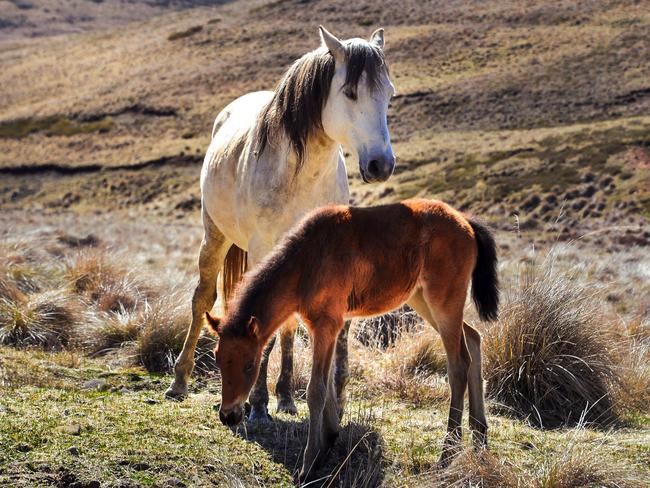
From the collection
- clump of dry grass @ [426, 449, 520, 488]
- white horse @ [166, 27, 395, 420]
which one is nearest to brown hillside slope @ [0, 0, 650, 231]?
white horse @ [166, 27, 395, 420]

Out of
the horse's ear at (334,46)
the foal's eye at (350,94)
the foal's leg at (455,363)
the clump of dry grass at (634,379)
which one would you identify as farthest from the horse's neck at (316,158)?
the clump of dry grass at (634,379)

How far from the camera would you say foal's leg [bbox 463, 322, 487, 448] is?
570cm

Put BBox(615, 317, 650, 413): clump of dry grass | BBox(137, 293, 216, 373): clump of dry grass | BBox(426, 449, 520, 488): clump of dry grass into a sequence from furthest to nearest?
BBox(137, 293, 216, 373): clump of dry grass
BBox(615, 317, 650, 413): clump of dry grass
BBox(426, 449, 520, 488): clump of dry grass

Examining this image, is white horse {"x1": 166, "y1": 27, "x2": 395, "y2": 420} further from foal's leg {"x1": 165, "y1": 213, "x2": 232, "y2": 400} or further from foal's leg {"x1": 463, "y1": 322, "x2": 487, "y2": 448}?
foal's leg {"x1": 463, "y1": 322, "x2": 487, "y2": 448}

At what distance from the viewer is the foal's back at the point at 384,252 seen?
17.3ft

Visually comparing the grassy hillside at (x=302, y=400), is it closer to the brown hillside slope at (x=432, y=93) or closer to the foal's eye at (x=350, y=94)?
the foal's eye at (x=350, y=94)

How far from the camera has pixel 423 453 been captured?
18.3 feet

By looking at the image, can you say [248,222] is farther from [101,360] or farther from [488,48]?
[488,48]

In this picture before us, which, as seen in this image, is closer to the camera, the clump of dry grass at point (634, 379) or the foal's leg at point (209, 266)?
the clump of dry grass at point (634, 379)

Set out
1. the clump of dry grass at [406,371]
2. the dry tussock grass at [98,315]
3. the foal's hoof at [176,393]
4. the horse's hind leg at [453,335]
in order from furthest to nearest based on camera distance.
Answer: the dry tussock grass at [98,315]
the clump of dry grass at [406,371]
the foal's hoof at [176,393]
the horse's hind leg at [453,335]

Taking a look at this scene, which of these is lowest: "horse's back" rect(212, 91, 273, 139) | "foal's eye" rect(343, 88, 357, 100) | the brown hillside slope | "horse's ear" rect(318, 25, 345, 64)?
the brown hillside slope

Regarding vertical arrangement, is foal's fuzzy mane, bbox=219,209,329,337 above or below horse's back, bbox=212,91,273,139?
below

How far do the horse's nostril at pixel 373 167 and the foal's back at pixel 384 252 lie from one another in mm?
444

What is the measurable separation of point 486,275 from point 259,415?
2.16 m
